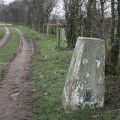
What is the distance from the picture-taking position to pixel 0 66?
1344cm

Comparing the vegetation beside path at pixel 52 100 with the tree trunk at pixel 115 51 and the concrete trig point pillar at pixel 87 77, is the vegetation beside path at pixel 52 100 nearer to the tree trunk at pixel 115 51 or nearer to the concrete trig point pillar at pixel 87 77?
the concrete trig point pillar at pixel 87 77

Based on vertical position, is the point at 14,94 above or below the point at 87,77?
below

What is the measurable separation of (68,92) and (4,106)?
1.69 m

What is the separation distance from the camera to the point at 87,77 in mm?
6902

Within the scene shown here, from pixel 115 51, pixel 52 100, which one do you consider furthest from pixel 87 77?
pixel 115 51

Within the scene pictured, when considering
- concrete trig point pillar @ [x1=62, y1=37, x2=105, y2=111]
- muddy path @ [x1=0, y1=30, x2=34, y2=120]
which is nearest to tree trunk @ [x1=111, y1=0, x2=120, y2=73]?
muddy path @ [x1=0, y1=30, x2=34, y2=120]

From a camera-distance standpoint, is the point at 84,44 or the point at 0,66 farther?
the point at 0,66

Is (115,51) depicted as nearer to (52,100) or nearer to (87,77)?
(52,100)

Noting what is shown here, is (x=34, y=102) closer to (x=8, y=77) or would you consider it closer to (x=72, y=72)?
(x=72, y=72)

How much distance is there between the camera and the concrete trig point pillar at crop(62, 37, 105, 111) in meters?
6.90

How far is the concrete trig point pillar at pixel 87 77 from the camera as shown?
690cm

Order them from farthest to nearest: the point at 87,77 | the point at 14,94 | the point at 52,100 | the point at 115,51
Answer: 1. the point at 115,51
2. the point at 14,94
3. the point at 52,100
4. the point at 87,77

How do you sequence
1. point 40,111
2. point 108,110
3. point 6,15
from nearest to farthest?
point 108,110 → point 40,111 → point 6,15

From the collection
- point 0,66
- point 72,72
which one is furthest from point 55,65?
point 72,72
